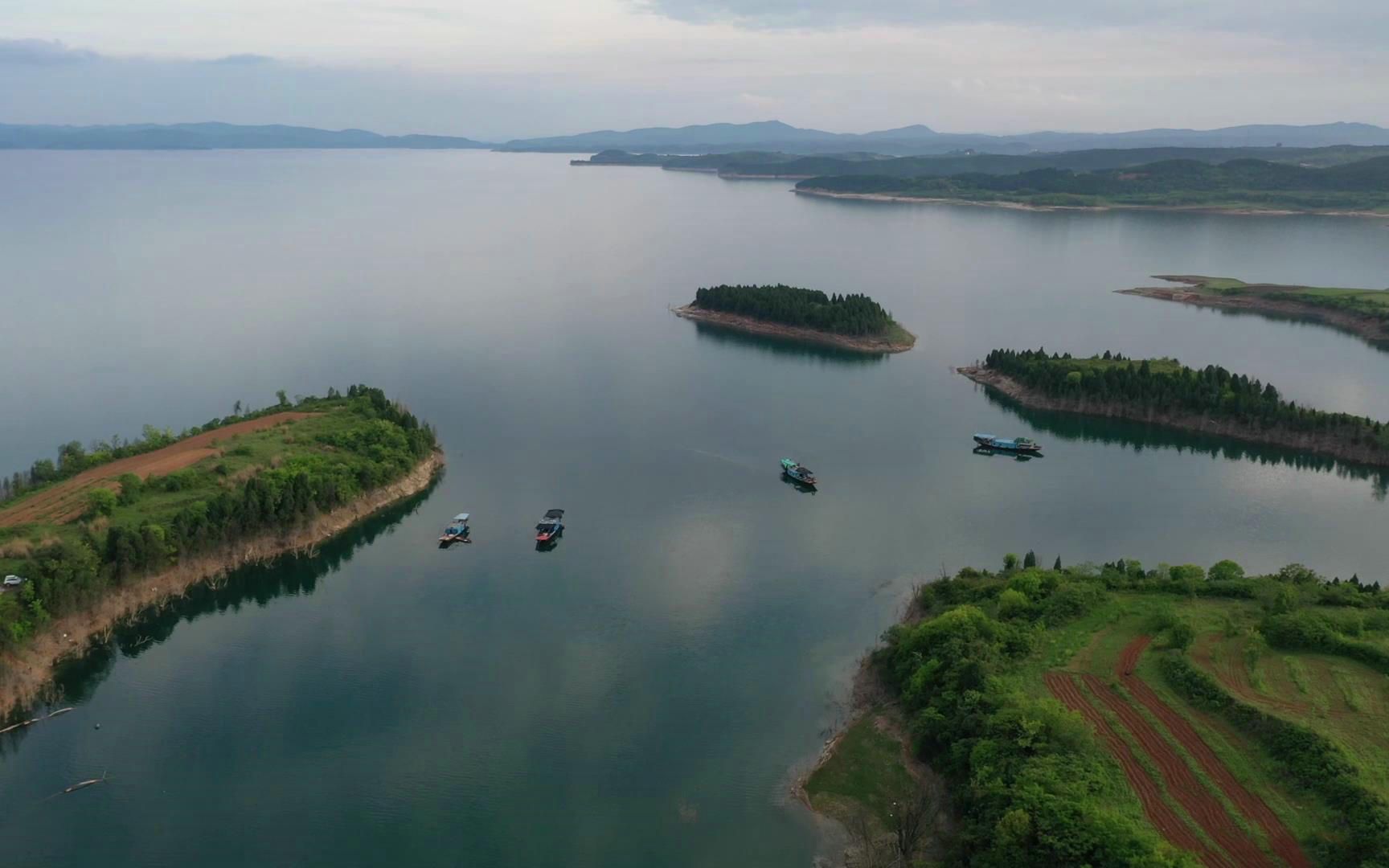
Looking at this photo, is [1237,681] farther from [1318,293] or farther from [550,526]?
[1318,293]

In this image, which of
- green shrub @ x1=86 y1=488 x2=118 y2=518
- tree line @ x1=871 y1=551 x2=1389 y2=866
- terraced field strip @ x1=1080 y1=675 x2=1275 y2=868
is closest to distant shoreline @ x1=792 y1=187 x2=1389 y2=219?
tree line @ x1=871 y1=551 x2=1389 y2=866

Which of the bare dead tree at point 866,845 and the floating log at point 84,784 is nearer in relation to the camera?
the bare dead tree at point 866,845

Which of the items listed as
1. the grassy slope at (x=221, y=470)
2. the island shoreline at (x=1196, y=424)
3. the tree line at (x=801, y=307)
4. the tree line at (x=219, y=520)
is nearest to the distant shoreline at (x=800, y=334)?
the tree line at (x=801, y=307)

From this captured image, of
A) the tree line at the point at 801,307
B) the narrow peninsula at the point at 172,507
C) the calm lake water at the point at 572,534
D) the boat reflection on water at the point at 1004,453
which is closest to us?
the calm lake water at the point at 572,534

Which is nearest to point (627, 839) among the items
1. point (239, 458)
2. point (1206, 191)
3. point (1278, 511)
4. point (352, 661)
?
point (352, 661)

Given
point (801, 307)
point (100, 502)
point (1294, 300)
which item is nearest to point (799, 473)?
point (100, 502)

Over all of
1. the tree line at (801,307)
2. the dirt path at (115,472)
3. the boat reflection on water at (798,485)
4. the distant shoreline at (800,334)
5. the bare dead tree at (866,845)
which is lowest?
the bare dead tree at (866,845)

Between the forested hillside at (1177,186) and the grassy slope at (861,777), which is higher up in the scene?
the forested hillside at (1177,186)

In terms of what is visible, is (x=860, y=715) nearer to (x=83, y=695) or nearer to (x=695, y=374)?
(x=83, y=695)

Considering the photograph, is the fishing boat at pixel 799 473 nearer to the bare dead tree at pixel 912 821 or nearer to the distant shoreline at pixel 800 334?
the bare dead tree at pixel 912 821
